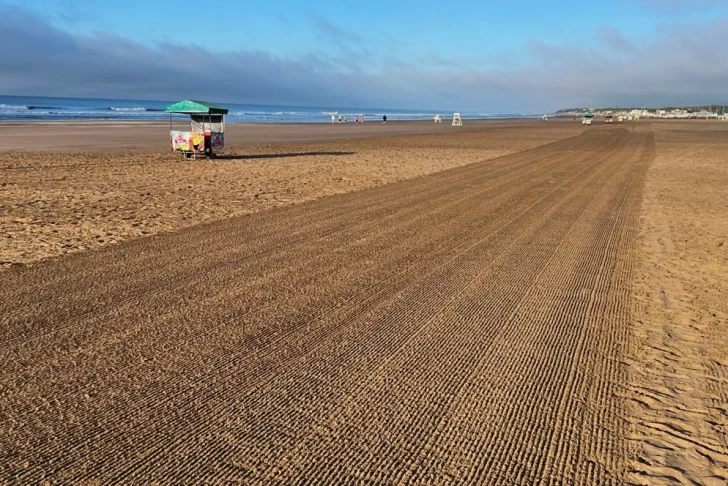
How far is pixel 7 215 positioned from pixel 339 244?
233 inches

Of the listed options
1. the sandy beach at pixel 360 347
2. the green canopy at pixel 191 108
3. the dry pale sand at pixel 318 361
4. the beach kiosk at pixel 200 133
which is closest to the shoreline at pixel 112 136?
the beach kiosk at pixel 200 133

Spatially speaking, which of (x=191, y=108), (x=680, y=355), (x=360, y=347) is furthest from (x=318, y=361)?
(x=191, y=108)

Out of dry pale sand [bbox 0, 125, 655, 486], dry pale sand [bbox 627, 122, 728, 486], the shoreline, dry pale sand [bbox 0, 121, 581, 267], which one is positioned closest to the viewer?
dry pale sand [bbox 0, 125, 655, 486]

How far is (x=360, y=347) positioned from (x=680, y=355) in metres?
2.51

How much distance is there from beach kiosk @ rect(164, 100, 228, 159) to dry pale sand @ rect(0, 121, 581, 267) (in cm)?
63

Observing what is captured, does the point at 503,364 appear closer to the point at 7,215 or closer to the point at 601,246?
the point at 601,246

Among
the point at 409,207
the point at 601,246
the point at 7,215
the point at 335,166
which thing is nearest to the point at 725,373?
the point at 601,246

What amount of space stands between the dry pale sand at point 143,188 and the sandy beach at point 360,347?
0.11 meters

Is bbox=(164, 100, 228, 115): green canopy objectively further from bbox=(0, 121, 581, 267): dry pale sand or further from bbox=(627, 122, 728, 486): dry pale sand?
bbox=(627, 122, 728, 486): dry pale sand

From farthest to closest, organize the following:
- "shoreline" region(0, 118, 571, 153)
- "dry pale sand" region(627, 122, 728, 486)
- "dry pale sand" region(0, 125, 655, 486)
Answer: "shoreline" region(0, 118, 571, 153), "dry pale sand" region(627, 122, 728, 486), "dry pale sand" region(0, 125, 655, 486)

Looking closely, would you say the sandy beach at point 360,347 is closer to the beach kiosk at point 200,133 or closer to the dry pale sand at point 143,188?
the dry pale sand at point 143,188

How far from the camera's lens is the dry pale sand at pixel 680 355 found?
3.12 metres

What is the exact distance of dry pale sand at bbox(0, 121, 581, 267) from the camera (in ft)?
27.4

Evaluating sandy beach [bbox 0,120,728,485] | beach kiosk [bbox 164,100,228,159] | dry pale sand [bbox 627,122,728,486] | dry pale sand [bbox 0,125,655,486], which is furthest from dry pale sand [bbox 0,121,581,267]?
dry pale sand [bbox 627,122,728,486]
